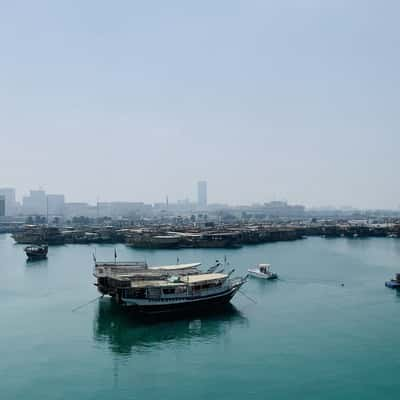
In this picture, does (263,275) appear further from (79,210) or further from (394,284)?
(79,210)

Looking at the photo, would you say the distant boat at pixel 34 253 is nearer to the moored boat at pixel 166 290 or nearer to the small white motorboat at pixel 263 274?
the moored boat at pixel 166 290

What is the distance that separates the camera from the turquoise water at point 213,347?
1249 centimetres

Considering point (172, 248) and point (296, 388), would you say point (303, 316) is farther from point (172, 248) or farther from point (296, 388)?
→ point (172, 248)

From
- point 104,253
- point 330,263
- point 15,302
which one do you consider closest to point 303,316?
point 15,302

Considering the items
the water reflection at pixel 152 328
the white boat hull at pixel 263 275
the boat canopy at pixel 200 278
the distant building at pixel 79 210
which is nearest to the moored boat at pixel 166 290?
the boat canopy at pixel 200 278

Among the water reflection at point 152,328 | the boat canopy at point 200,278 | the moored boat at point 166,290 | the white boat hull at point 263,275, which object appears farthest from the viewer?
the white boat hull at point 263,275

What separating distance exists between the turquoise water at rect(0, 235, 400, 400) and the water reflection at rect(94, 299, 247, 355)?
4 cm

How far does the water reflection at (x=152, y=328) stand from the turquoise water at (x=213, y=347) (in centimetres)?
4

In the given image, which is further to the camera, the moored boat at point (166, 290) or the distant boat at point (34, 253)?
the distant boat at point (34, 253)

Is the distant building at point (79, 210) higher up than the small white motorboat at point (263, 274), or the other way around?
the distant building at point (79, 210)

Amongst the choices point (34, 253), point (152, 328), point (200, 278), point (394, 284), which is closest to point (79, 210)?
point (34, 253)

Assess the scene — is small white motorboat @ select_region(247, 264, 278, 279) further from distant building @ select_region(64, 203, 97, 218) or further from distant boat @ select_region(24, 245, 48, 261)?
distant building @ select_region(64, 203, 97, 218)

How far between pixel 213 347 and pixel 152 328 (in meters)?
3.17

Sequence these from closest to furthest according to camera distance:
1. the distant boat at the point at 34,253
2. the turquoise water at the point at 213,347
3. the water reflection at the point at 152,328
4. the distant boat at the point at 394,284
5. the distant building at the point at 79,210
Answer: the turquoise water at the point at 213,347
the water reflection at the point at 152,328
the distant boat at the point at 394,284
the distant boat at the point at 34,253
the distant building at the point at 79,210
